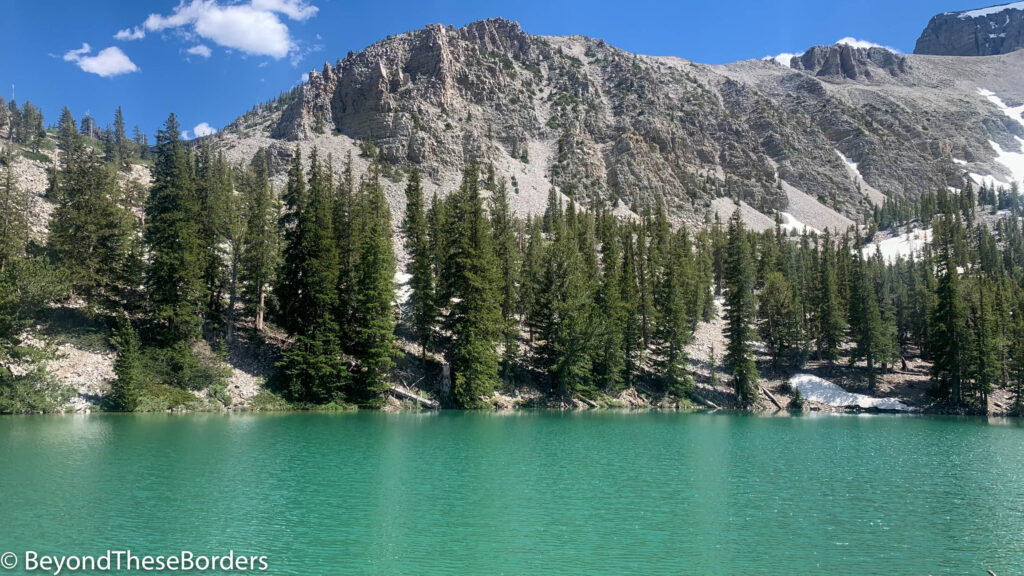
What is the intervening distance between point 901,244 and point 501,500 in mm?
175331

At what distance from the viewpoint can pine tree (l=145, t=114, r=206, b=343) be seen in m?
45.4

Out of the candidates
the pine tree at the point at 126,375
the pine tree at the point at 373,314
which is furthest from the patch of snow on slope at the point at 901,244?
the pine tree at the point at 126,375

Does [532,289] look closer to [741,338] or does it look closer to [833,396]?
[741,338]

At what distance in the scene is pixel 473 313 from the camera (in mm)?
52312

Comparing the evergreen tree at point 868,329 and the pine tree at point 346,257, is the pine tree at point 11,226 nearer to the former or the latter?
the pine tree at point 346,257

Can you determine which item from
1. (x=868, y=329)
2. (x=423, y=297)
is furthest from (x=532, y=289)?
(x=868, y=329)

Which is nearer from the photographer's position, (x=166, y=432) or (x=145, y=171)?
(x=166, y=432)

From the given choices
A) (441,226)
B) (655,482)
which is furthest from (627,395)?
(655,482)

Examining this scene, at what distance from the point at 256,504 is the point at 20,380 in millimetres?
29051

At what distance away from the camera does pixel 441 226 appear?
6053cm

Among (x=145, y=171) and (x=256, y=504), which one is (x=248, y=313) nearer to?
(x=256, y=504)

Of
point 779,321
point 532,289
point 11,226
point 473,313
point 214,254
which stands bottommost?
point 473,313

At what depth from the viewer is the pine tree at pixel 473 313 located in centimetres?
5150

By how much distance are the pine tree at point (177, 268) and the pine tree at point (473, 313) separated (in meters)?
19.8
